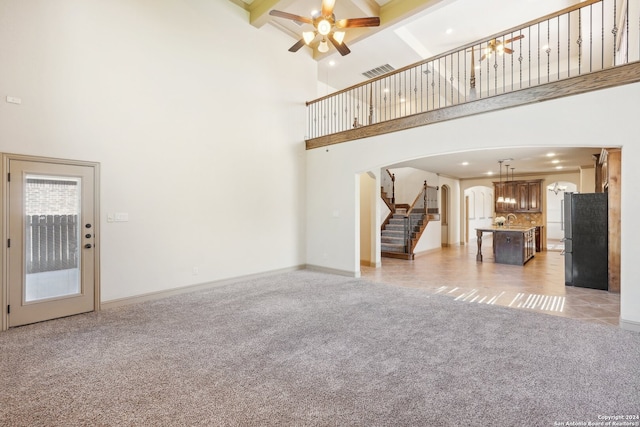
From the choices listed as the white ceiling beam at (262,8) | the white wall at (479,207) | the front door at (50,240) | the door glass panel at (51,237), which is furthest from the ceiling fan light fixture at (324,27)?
the white wall at (479,207)

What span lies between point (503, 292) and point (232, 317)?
14.8 feet

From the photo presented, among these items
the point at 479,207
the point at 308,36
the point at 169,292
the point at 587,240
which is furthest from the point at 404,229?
the point at 479,207

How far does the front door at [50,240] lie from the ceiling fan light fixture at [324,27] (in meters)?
4.01

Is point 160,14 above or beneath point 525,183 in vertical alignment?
above

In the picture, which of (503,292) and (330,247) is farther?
(330,247)

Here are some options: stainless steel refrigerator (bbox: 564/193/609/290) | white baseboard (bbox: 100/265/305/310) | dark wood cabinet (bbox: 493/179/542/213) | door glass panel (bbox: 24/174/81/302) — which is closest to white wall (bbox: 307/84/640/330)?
white baseboard (bbox: 100/265/305/310)

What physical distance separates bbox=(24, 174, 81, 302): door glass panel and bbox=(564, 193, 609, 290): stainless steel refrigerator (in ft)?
26.5

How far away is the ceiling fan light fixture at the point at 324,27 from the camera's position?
477 cm

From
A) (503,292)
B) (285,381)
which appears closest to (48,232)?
(285,381)

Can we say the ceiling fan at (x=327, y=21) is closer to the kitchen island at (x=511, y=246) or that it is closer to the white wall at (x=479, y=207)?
the kitchen island at (x=511, y=246)

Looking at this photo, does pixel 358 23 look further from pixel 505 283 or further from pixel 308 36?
pixel 505 283

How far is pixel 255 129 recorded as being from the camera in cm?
642

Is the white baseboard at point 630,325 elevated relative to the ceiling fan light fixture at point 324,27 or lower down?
lower down

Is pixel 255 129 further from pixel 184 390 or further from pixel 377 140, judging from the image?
pixel 184 390
